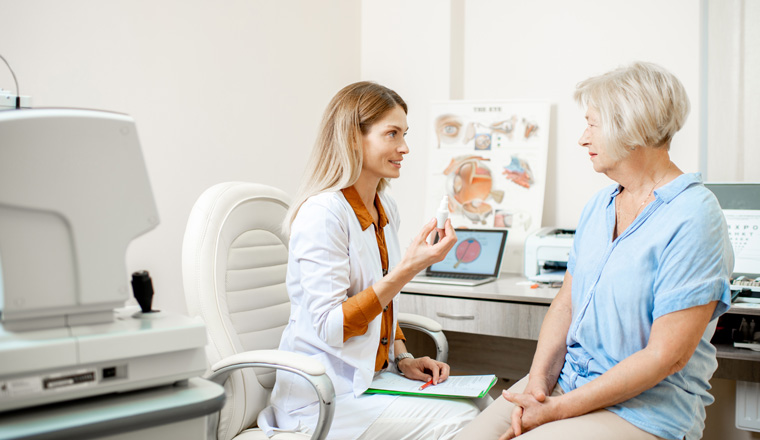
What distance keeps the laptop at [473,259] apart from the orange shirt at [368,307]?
0.69m

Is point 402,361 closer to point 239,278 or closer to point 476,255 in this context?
point 239,278

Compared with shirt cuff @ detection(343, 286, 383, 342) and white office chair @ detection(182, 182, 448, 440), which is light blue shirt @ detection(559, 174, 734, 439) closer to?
shirt cuff @ detection(343, 286, 383, 342)

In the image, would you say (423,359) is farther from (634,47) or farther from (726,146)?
(634,47)

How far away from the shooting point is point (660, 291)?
4.17ft

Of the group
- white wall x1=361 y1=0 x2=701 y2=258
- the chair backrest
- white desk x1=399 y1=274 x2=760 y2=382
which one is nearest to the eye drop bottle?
the chair backrest

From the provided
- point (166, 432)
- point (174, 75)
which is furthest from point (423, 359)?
point (174, 75)

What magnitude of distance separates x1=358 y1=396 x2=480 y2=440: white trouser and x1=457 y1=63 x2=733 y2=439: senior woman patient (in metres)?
0.07

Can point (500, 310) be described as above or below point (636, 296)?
below

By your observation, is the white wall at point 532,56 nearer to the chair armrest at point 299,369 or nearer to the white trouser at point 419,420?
the white trouser at point 419,420

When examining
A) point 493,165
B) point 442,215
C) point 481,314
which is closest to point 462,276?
point 481,314

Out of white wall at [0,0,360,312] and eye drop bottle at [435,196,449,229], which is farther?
white wall at [0,0,360,312]

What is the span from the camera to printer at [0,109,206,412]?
0.86 m

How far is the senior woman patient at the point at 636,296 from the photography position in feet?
4.10

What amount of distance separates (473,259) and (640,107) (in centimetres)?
129
